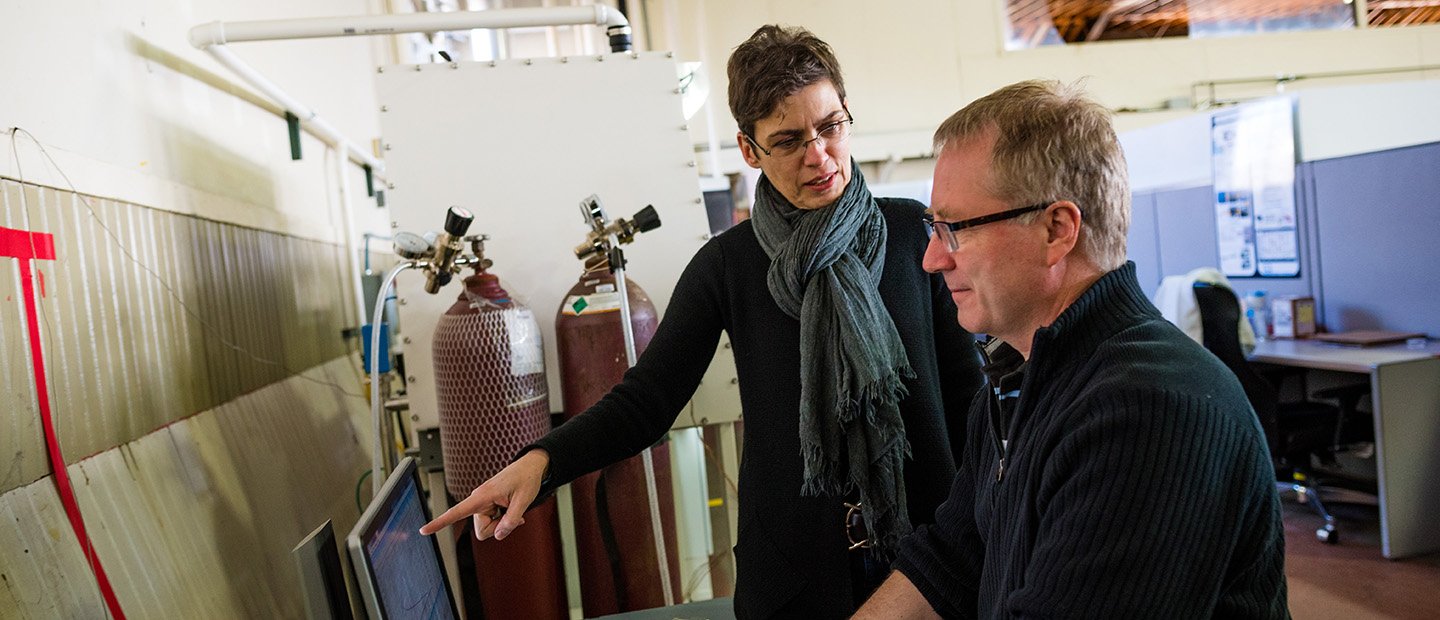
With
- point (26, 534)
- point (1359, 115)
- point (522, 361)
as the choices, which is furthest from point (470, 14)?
point (1359, 115)

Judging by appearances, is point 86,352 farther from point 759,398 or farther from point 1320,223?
point 1320,223

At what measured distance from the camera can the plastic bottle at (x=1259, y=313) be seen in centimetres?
450

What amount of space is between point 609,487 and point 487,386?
0.39 meters

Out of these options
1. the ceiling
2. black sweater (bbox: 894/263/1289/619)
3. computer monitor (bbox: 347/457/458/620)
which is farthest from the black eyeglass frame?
the ceiling

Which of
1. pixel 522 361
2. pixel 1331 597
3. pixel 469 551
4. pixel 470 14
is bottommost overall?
pixel 1331 597

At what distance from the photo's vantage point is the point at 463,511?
1.05 metres

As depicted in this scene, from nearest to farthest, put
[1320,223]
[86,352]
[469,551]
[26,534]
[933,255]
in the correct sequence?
[933,255]
[26,534]
[86,352]
[469,551]
[1320,223]

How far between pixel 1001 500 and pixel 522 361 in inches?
45.6

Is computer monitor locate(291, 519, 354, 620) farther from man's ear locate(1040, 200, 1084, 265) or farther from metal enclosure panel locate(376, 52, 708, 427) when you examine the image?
metal enclosure panel locate(376, 52, 708, 427)

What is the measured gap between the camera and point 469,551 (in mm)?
1574

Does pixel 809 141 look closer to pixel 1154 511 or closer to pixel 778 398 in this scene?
pixel 778 398

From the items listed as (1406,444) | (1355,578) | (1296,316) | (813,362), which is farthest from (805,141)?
(1296,316)

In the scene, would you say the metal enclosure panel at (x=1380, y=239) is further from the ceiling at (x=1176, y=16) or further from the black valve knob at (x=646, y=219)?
the ceiling at (x=1176, y=16)

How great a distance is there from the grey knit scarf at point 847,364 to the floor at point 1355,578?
249cm
